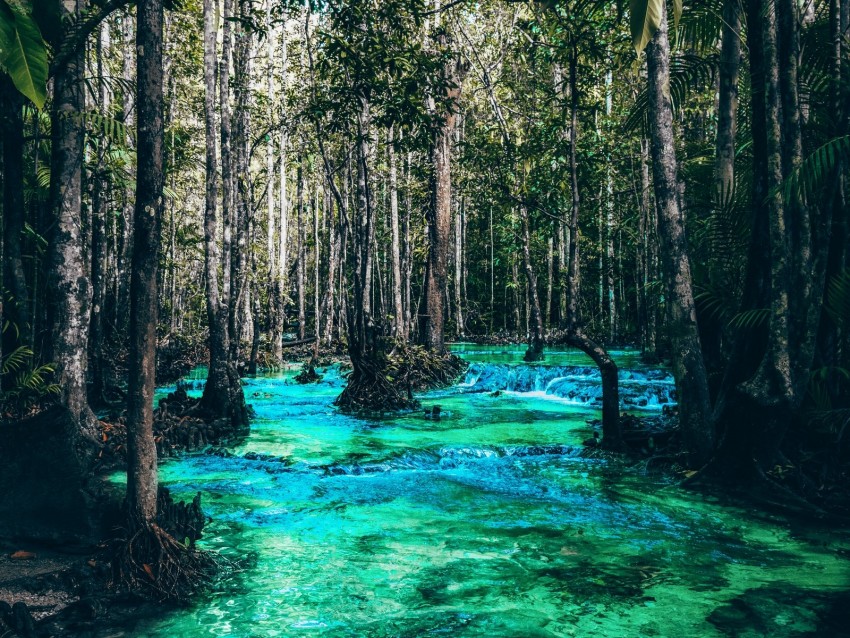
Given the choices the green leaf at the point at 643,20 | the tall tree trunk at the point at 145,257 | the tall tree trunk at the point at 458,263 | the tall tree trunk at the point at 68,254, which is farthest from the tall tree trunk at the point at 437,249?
the tall tree trunk at the point at 145,257

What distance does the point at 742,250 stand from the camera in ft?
30.0

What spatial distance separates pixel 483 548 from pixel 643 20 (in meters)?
4.72

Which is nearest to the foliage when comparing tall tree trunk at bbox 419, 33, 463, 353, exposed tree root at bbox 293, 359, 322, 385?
exposed tree root at bbox 293, 359, 322, 385

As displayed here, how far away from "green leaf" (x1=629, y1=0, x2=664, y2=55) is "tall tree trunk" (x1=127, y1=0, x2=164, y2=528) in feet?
11.1

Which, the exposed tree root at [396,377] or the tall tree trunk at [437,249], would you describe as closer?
the exposed tree root at [396,377]

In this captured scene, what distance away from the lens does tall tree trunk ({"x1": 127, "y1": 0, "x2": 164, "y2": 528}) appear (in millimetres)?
4711

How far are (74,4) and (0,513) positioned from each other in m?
6.83

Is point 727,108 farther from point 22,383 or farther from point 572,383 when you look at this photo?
point 22,383

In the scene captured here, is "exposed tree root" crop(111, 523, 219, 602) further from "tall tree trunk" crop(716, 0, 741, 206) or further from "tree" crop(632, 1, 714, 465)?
"tall tree trunk" crop(716, 0, 741, 206)

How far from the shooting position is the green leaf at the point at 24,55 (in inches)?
254

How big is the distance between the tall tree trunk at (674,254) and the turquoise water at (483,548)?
85cm

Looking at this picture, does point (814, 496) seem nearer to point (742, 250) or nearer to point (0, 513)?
point (742, 250)

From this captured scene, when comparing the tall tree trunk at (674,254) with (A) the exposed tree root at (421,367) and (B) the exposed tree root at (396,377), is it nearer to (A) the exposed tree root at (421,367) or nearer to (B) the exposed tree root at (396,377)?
(B) the exposed tree root at (396,377)

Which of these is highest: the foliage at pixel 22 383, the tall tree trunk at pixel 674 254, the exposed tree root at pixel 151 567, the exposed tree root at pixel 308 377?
the tall tree trunk at pixel 674 254
